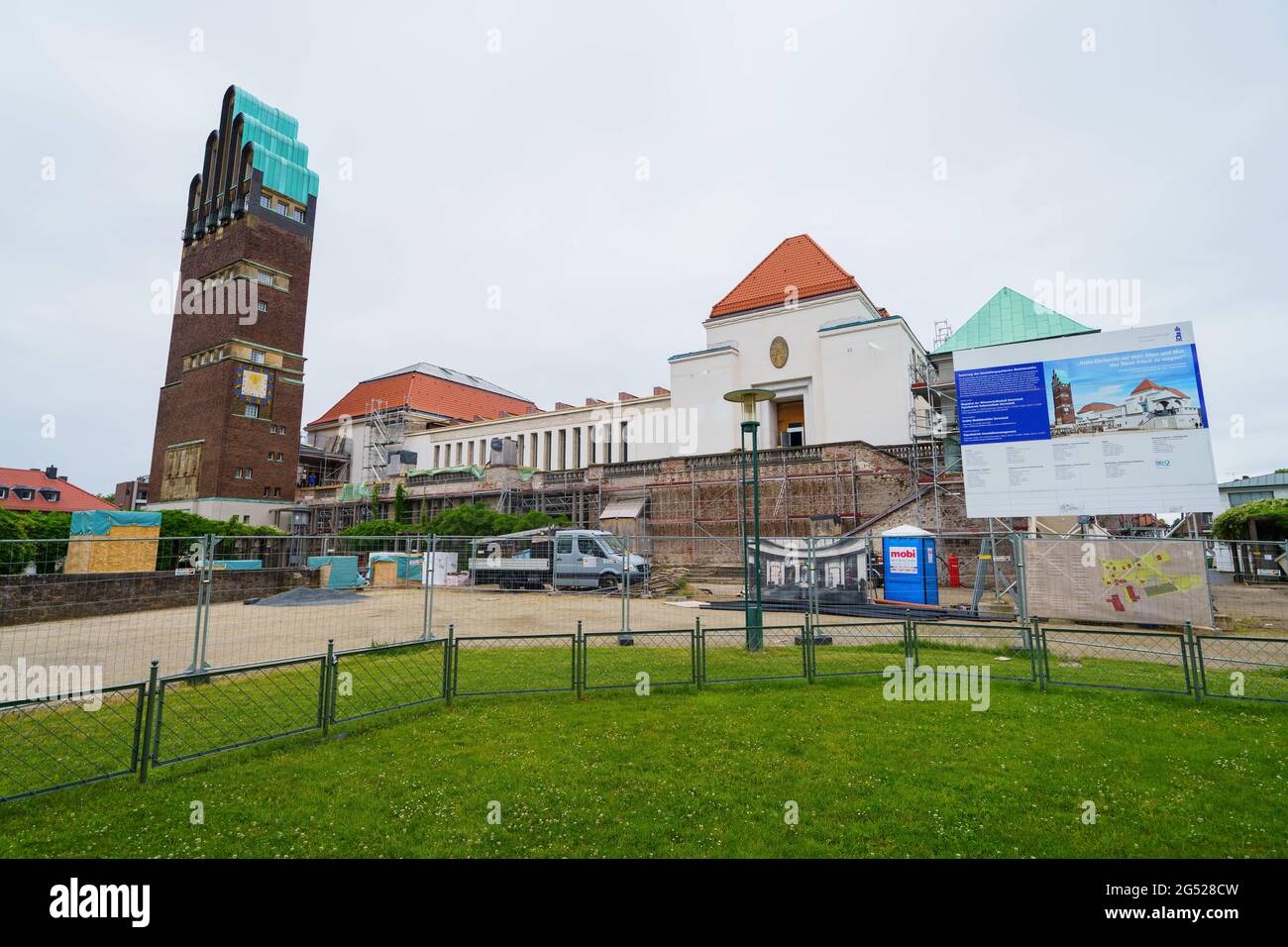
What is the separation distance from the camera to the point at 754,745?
6113mm

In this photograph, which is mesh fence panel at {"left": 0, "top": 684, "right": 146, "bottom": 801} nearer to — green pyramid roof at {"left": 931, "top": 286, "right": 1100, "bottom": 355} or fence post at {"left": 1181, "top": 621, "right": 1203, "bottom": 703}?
fence post at {"left": 1181, "top": 621, "right": 1203, "bottom": 703}

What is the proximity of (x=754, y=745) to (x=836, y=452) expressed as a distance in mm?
24805

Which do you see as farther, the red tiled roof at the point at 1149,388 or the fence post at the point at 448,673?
the red tiled roof at the point at 1149,388

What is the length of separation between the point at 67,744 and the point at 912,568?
1842cm

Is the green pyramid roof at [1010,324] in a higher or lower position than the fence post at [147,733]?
higher

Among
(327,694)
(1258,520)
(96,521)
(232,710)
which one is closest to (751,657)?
(327,694)

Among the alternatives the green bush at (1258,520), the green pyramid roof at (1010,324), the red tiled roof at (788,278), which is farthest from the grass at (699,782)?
the green bush at (1258,520)

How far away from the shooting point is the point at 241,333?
5103 centimetres

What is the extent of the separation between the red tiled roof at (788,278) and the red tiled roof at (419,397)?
87.0ft

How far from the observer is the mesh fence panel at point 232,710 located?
5734mm

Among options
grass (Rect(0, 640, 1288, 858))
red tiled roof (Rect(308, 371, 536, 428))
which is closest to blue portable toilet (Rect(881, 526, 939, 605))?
grass (Rect(0, 640, 1288, 858))

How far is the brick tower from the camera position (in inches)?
1967

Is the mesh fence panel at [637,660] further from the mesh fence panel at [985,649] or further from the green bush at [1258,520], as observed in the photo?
the green bush at [1258,520]

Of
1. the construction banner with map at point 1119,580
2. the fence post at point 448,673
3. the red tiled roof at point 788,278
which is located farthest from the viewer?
the red tiled roof at point 788,278
